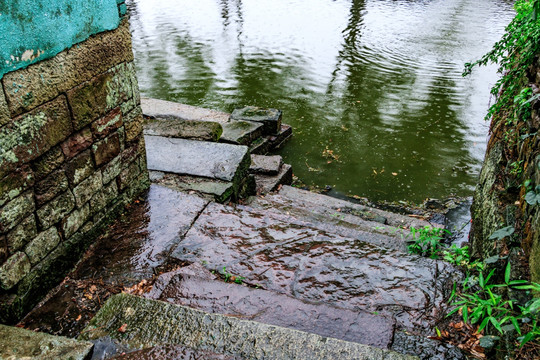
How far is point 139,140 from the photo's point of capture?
130 inches

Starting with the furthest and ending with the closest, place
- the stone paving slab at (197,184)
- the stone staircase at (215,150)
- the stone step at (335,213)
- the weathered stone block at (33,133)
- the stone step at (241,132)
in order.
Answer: the stone step at (241,132) → the stone step at (335,213) → the stone staircase at (215,150) → the stone paving slab at (197,184) → the weathered stone block at (33,133)

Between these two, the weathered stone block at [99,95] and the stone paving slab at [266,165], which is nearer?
the weathered stone block at [99,95]

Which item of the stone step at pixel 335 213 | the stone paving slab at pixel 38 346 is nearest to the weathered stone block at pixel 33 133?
the stone paving slab at pixel 38 346

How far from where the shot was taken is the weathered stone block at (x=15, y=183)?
204cm

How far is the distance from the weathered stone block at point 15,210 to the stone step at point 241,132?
3.41m

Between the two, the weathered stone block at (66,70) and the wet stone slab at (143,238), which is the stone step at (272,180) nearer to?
the wet stone slab at (143,238)

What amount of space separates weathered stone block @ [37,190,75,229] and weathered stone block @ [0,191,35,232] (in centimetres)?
10

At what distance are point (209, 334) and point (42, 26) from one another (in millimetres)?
1788

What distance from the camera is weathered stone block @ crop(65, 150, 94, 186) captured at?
2.51 meters

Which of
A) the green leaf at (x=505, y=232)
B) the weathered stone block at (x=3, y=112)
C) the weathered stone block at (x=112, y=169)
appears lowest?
the green leaf at (x=505, y=232)

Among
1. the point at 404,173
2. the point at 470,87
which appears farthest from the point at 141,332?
the point at 470,87

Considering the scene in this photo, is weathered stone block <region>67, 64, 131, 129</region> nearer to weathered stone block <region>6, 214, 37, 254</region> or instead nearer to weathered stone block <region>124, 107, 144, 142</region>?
weathered stone block <region>124, 107, 144, 142</region>

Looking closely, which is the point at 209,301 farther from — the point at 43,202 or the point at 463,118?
the point at 463,118

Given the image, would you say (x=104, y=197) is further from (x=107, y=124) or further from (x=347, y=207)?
(x=347, y=207)
